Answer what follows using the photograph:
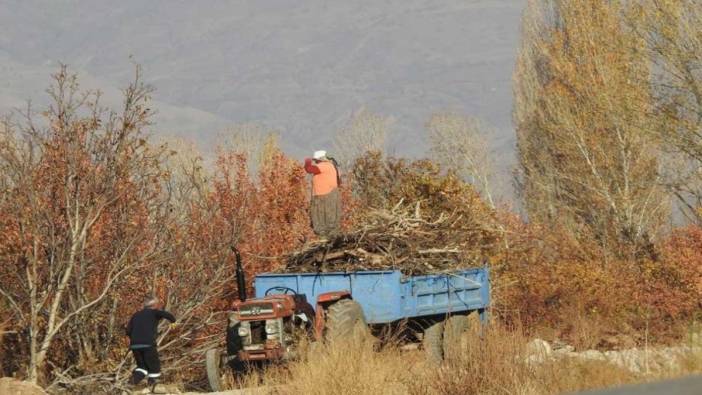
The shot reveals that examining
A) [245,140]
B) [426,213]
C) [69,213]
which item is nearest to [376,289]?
[69,213]

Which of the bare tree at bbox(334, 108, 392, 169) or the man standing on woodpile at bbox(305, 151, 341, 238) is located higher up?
the bare tree at bbox(334, 108, 392, 169)

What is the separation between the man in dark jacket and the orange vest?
12.4 ft

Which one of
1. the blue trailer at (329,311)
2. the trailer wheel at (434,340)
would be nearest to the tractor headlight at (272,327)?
the blue trailer at (329,311)

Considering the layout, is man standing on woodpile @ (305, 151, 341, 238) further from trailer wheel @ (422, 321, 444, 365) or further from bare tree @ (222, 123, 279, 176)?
bare tree @ (222, 123, 279, 176)

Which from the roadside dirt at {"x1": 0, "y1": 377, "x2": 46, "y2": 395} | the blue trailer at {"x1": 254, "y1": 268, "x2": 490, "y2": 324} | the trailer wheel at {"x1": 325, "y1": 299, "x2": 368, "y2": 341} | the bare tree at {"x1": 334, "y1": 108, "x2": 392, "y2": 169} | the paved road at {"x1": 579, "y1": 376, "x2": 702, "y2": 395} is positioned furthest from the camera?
the bare tree at {"x1": 334, "y1": 108, "x2": 392, "y2": 169}

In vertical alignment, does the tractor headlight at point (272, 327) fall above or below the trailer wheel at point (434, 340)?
above

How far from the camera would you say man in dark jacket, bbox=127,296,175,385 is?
15992 mm

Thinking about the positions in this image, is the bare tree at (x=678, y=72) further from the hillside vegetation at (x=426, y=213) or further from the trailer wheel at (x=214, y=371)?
the trailer wheel at (x=214, y=371)

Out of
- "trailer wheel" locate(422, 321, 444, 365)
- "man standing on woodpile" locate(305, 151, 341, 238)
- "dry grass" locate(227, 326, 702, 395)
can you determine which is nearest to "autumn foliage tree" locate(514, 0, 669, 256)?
"man standing on woodpile" locate(305, 151, 341, 238)

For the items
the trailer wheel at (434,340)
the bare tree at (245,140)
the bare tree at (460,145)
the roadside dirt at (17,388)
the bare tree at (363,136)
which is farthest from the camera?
the bare tree at (363,136)

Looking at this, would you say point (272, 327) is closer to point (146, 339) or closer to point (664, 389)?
point (146, 339)

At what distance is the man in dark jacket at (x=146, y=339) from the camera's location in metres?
16.0

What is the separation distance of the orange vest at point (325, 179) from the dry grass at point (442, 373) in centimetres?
458

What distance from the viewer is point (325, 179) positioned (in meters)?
19.0
